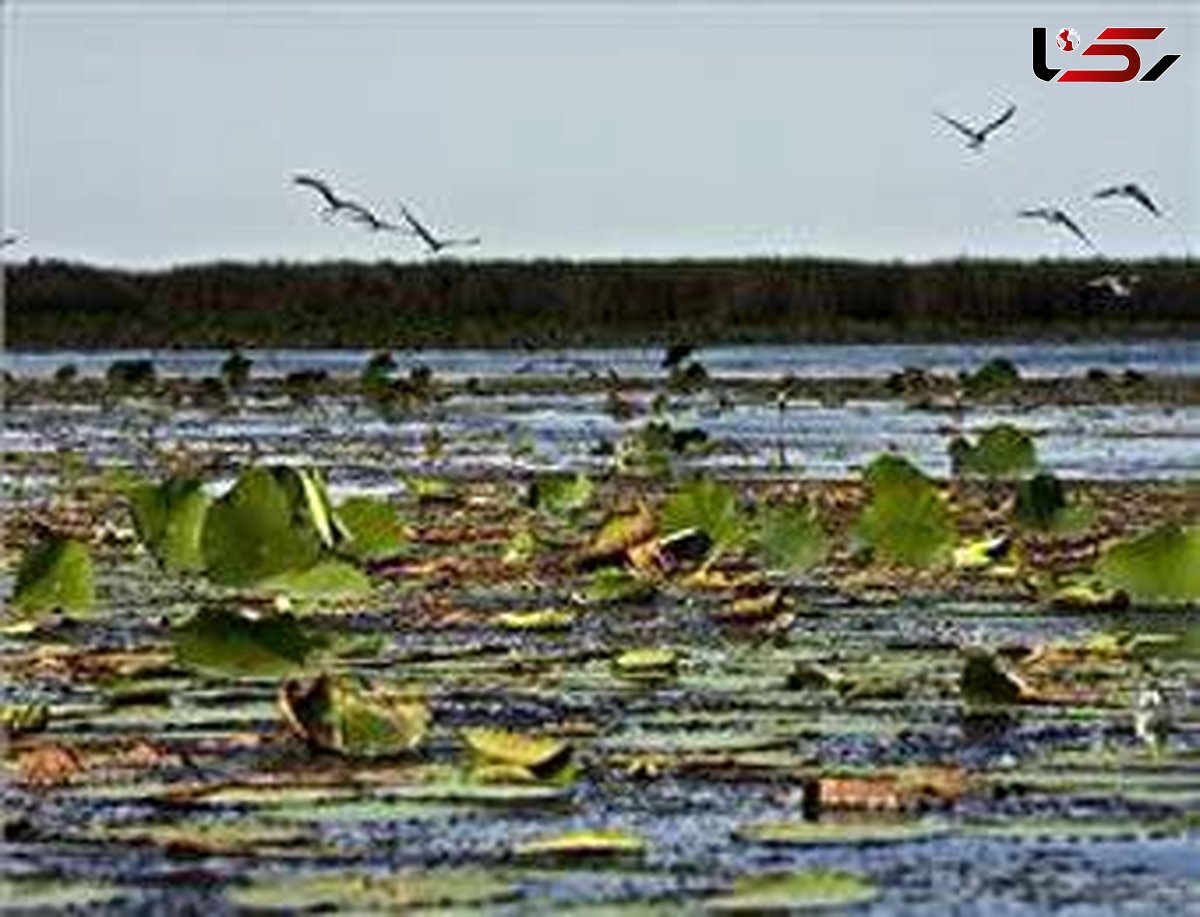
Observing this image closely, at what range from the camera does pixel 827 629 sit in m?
10.7

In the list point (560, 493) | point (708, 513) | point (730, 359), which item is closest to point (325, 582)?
point (708, 513)

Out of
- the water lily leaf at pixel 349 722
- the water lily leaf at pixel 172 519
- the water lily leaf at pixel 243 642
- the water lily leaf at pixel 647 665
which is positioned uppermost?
the water lily leaf at pixel 172 519

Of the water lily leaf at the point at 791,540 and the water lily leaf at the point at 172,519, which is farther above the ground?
the water lily leaf at the point at 172,519

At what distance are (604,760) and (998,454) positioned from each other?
926cm

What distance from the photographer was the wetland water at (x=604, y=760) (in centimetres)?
657

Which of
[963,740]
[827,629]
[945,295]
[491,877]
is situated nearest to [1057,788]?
[963,740]

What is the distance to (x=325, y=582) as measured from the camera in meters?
11.3

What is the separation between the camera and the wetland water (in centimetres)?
657

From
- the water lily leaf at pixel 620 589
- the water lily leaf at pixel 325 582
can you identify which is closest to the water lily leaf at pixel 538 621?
the water lily leaf at pixel 325 582

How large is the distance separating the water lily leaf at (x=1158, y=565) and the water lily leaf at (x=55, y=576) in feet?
10.2

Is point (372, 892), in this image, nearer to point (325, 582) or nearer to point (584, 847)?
point (584, 847)

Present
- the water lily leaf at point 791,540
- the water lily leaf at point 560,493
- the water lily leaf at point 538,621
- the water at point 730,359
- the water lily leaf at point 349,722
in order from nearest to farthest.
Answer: the water lily leaf at point 349,722, the water lily leaf at point 538,621, the water lily leaf at point 791,540, the water lily leaf at point 560,493, the water at point 730,359

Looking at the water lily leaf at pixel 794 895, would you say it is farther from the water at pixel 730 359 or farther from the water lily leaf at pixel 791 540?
the water at pixel 730 359

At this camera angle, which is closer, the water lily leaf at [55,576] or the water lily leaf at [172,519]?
the water lily leaf at [55,576]
